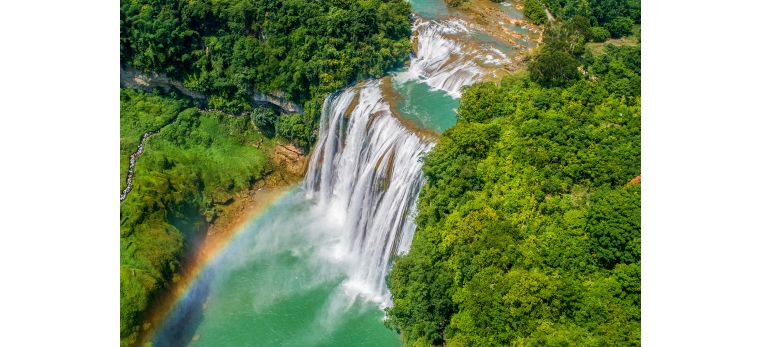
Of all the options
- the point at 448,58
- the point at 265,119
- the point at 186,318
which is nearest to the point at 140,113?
the point at 265,119

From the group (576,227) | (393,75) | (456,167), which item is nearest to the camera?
(576,227)

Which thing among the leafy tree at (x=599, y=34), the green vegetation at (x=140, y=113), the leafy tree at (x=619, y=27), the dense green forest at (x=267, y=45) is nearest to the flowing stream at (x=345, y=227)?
the dense green forest at (x=267, y=45)

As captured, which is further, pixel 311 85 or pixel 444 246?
pixel 311 85

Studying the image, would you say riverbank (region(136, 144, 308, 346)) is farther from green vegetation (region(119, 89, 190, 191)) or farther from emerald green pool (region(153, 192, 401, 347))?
green vegetation (region(119, 89, 190, 191))

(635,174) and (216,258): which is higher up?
(635,174)

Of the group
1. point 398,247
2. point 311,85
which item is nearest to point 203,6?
point 311,85

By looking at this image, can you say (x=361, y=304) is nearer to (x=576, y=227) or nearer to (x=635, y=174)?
(x=576, y=227)

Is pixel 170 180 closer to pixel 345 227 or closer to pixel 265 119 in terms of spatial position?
pixel 265 119
